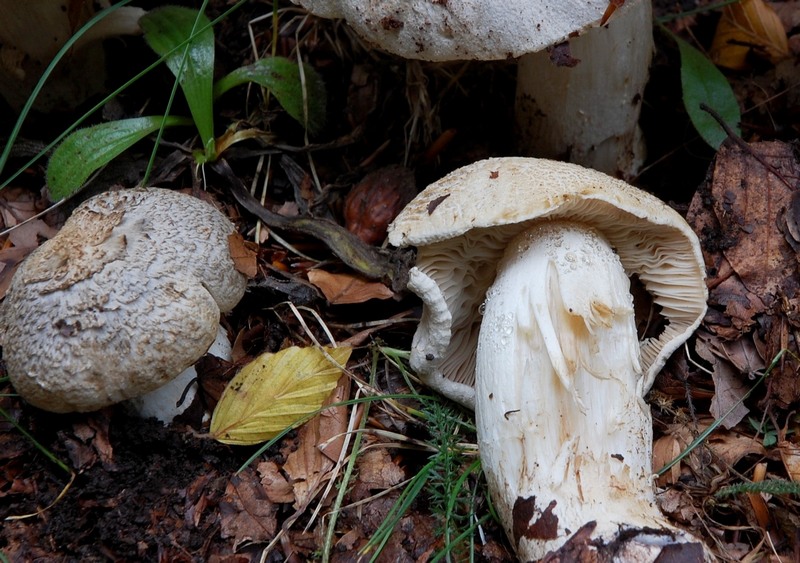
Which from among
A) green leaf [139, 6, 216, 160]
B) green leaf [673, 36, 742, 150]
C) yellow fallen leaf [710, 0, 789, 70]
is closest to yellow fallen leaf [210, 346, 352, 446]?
green leaf [139, 6, 216, 160]

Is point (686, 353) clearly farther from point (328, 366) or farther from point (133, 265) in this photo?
point (133, 265)

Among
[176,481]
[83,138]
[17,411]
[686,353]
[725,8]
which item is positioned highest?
[83,138]

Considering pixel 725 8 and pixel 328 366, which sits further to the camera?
pixel 725 8

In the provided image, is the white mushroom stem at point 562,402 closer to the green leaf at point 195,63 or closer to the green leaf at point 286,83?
the green leaf at point 286,83

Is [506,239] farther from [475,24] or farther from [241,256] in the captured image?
[241,256]

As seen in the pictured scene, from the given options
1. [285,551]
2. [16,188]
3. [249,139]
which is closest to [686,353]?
[285,551]

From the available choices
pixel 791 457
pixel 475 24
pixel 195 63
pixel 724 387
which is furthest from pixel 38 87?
pixel 791 457
